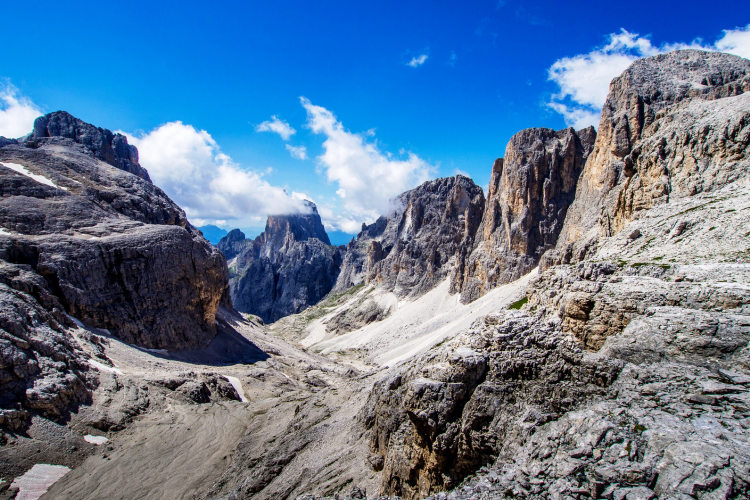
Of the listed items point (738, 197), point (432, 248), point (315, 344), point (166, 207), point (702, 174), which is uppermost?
point (166, 207)

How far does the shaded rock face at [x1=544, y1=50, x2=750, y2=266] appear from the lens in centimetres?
3725

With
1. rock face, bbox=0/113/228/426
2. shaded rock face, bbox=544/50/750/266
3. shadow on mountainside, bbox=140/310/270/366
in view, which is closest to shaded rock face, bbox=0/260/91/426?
rock face, bbox=0/113/228/426

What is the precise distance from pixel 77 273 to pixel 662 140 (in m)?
75.3

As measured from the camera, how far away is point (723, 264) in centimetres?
2122

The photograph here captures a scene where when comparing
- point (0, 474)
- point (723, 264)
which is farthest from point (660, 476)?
point (0, 474)

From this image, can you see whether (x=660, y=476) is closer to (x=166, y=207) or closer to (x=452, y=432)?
(x=452, y=432)

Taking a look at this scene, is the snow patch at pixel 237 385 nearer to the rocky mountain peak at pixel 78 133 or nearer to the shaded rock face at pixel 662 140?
the shaded rock face at pixel 662 140

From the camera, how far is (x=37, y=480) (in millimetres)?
26234

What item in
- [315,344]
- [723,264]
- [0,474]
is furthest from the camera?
[315,344]

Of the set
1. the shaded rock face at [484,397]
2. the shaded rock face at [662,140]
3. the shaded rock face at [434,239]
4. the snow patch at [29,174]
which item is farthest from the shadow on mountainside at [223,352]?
the shaded rock face at [434,239]

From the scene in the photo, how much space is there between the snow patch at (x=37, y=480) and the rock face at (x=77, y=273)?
5.67 m

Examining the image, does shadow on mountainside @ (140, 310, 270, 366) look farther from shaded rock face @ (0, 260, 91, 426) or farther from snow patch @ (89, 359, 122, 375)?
shaded rock face @ (0, 260, 91, 426)

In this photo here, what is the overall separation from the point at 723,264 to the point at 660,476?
17.9 metres

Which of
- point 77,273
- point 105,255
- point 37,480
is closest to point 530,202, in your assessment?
point 105,255
